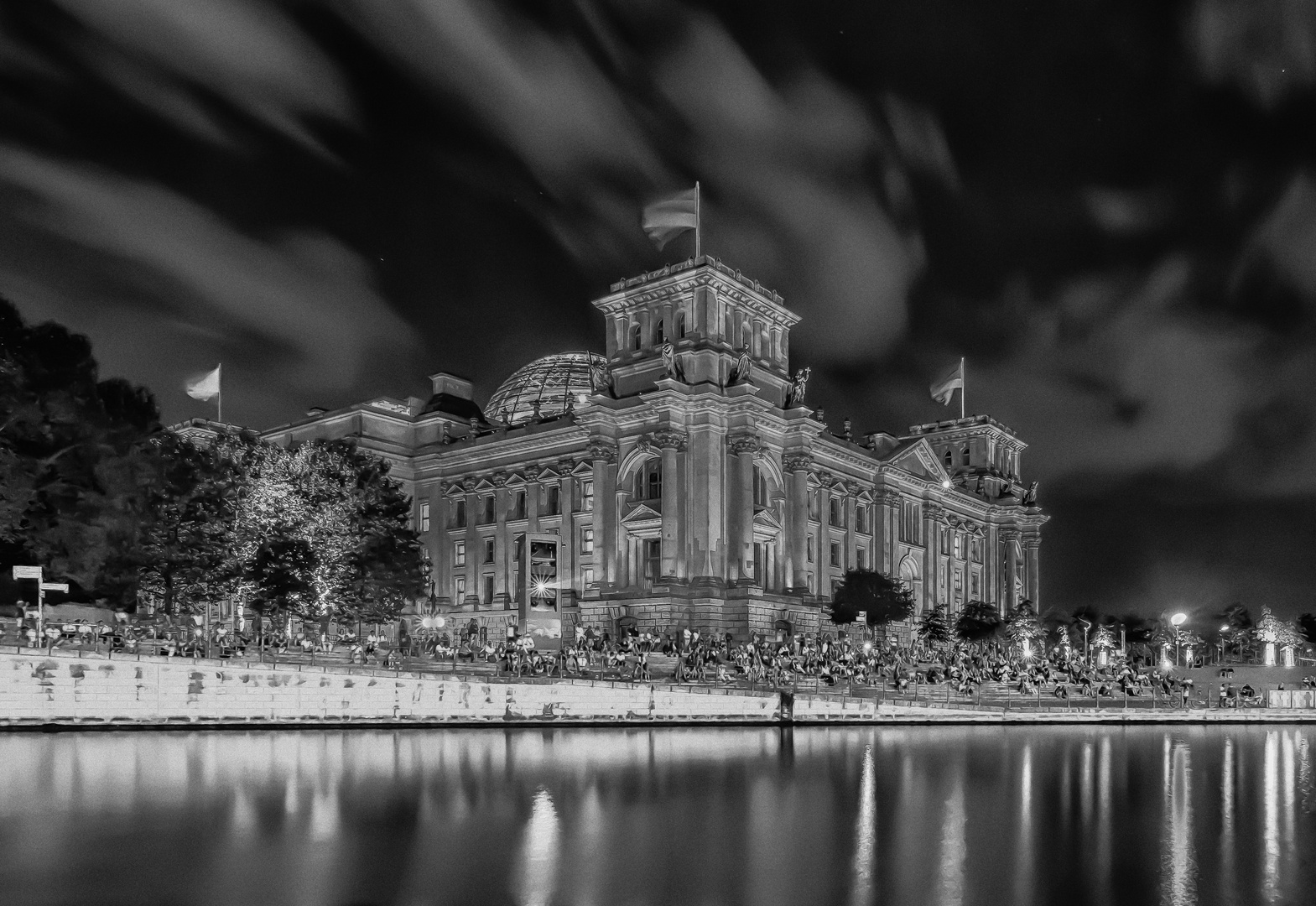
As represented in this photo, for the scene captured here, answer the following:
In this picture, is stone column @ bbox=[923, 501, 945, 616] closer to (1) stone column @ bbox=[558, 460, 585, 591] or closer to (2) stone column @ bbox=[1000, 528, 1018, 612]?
(2) stone column @ bbox=[1000, 528, 1018, 612]

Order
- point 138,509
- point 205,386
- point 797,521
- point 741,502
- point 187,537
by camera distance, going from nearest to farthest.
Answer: point 187,537, point 138,509, point 205,386, point 741,502, point 797,521

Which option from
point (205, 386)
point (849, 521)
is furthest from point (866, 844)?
point (849, 521)

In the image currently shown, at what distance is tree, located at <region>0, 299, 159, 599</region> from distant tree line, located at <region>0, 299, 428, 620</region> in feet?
0.19

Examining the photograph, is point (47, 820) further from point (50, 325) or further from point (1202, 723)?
point (1202, 723)

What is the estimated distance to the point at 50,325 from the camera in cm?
5266

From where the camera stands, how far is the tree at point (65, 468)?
5025 centimetres

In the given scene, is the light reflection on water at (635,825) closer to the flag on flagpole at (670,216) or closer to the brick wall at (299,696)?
the brick wall at (299,696)

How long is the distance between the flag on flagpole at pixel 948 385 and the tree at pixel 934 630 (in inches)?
753

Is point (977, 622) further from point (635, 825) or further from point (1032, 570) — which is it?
point (635, 825)

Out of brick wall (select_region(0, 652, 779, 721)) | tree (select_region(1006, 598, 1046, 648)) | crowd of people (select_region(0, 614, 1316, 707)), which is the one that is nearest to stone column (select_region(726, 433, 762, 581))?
crowd of people (select_region(0, 614, 1316, 707))

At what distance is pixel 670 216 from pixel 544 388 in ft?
145

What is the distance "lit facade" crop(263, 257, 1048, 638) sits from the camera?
2970 inches

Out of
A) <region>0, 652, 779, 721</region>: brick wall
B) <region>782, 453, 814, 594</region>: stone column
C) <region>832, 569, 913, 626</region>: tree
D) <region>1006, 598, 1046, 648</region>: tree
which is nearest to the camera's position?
<region>0, 652, 779, 721</region>: brick wall

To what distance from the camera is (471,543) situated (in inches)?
3674
